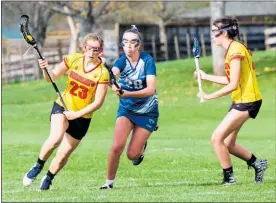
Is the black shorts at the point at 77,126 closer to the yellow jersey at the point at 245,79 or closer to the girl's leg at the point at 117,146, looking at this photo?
the girl's leg at the point at 117,146

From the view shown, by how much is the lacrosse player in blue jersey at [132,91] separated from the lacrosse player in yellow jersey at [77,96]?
316 mm

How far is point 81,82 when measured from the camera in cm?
1109

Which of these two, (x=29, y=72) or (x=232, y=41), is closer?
(x=232, y=41)

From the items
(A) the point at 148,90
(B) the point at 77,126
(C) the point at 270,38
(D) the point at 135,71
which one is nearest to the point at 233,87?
(A) the point at 148,90

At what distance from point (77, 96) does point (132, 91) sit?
69 centimetres

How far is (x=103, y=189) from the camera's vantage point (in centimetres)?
1131

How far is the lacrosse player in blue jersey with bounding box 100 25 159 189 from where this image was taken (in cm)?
1138

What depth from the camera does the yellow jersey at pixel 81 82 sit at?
11.1m

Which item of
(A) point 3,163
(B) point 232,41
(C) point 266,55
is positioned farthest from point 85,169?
(C) point 266,55

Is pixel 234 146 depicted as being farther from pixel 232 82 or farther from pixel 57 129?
pixel 57 129

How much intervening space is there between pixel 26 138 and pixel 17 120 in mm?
5332

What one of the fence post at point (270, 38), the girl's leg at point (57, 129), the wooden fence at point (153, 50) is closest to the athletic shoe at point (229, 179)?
the girl's leg at point (57, 129)

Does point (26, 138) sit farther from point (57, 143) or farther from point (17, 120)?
point (57, 143)

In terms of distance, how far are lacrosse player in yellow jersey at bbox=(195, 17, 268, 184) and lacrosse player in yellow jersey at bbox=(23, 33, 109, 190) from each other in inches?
49.4
